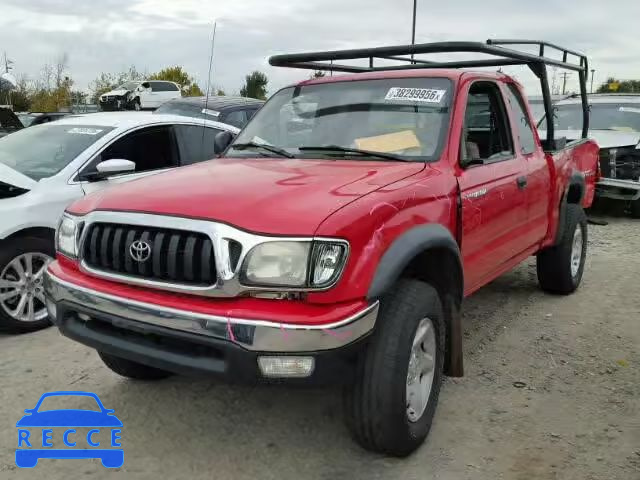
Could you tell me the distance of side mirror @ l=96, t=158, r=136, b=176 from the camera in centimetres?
493

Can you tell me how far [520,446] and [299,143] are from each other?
208cm

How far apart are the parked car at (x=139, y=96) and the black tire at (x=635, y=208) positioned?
21081 millimetres

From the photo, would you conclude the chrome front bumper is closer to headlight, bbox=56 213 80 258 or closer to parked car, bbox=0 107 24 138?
headlight, bbox=56 213 80 258

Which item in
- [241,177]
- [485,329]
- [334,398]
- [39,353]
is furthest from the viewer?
[485,329]

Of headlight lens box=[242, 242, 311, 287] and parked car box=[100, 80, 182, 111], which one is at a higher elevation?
parked car box=[100, 80, 182, 111]

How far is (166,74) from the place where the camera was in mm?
43625

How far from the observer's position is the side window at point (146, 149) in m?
5.36

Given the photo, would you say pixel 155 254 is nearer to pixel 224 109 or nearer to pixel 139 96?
pixel 224 109

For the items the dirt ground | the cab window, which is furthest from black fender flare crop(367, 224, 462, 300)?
the cab window

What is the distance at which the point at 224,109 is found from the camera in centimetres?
848

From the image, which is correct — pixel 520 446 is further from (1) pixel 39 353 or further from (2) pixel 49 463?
(1) pixel 39 353

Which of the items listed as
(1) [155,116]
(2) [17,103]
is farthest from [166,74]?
(1) [155,116]

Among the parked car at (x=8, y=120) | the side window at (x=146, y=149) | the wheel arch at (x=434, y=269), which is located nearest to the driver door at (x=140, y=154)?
the side window at (x=146, y=149)

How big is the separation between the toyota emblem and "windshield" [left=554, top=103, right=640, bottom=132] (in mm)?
8935
